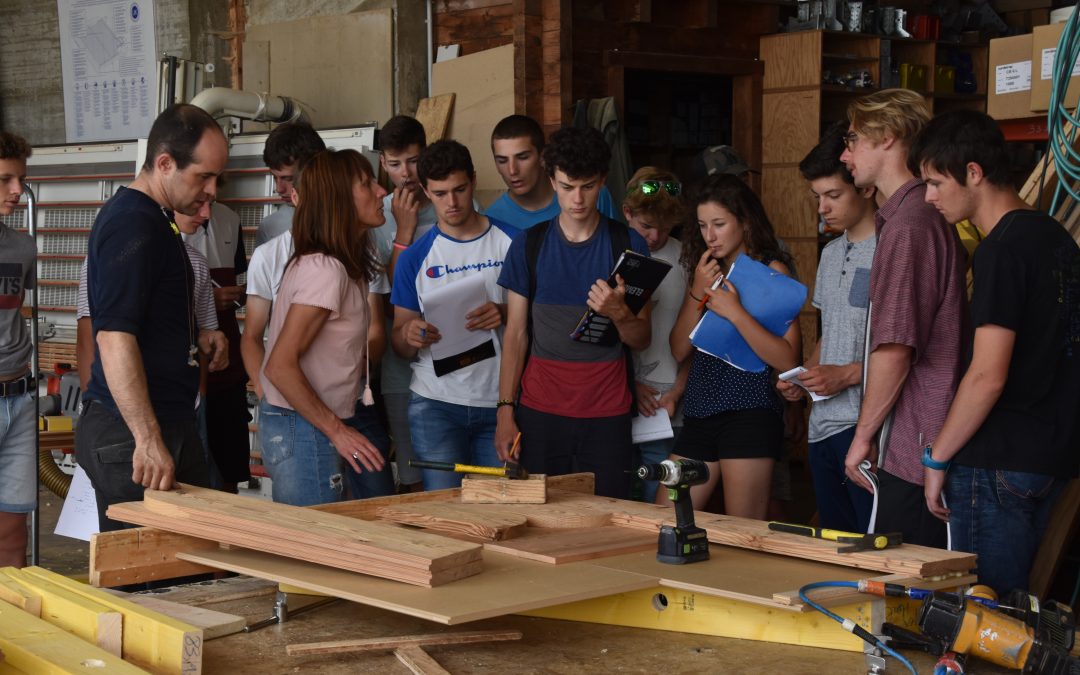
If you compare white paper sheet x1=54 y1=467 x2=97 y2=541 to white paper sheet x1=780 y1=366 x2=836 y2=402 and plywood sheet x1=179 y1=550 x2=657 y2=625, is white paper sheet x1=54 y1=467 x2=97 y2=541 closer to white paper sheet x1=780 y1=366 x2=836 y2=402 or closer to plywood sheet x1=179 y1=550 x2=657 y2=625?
plywood sheet x1=179 y1=550 x2=657 y2=625

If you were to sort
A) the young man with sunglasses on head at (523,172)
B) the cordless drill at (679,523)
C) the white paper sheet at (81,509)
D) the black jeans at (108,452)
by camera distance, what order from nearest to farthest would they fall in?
the cordless drill at (679,523)
the black jeans at (108,452)
the white paper sheet at (81,509)
the young man with sunglasses on head at (523,172)

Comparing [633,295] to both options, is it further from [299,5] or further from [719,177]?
[299,5]

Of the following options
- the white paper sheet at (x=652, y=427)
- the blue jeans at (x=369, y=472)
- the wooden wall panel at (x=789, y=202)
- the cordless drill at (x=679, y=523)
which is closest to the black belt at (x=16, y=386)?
the blue jeans at (x=369, y=472)

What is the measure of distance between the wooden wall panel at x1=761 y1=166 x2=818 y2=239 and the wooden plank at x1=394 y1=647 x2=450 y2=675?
5766 millimetres

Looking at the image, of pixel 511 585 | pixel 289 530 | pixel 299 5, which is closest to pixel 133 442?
pixel 289 530

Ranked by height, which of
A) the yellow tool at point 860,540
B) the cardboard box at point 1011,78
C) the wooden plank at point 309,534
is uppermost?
the cardboard box at point 1011,78

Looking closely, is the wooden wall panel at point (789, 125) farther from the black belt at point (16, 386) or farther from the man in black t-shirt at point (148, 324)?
the man in black t-shirt at point (148, 324)

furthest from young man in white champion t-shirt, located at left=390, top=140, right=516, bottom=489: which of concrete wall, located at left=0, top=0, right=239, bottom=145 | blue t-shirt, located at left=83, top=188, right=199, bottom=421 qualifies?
concrete wall, located at left=0, top=0, right=239, bottom=145

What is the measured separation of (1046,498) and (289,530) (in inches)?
63.5

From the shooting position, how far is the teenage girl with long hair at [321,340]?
3.21 m

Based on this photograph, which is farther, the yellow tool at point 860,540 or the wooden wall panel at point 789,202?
the wooden wall panel at point 789,202

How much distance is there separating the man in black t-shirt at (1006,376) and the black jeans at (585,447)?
3.98 ft

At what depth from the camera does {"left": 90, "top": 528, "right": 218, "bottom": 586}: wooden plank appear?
7.64 ft

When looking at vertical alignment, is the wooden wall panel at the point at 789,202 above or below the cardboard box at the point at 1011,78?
below
